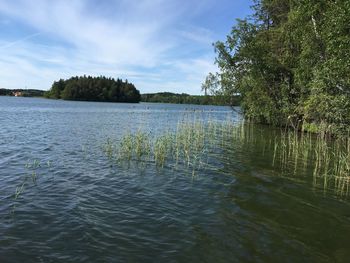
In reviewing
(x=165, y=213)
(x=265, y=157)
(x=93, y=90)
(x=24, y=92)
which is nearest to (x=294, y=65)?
(x=265, y=157)

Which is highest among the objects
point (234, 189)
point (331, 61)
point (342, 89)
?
point (331, 61)

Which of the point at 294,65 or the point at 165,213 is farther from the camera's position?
the point at 294,65

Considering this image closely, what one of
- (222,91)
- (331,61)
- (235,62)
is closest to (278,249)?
(331,61)

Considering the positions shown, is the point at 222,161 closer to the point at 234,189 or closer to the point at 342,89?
the point at 234,189

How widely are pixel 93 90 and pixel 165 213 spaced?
147 meters

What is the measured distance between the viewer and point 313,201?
35.0 feet

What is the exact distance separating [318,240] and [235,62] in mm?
31535

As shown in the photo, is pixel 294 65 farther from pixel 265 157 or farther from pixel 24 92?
pixel 24 92

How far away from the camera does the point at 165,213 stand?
9.18 m

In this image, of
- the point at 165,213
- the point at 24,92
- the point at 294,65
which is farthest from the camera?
the point at 24,92

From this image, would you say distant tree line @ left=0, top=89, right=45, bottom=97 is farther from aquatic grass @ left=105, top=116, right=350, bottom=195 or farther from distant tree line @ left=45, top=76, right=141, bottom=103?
aquatic grass @ left=105, top=116, right=350, bottom=195

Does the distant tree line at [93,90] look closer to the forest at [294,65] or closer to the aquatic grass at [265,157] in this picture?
the forest at [294,65]

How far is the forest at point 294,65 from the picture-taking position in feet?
46.8

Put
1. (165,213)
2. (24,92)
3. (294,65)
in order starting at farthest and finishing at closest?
(24,92) < (294,65) < (165,213)
